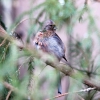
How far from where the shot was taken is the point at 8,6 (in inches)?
121

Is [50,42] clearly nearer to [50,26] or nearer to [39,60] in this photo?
[50,26]

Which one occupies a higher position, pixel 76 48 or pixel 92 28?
pixel 76 48

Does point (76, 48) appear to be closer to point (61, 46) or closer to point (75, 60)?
point (75, 60)

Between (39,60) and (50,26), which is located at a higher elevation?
(50,26)

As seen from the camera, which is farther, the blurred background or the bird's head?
the bird's head

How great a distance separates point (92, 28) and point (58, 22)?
15cm

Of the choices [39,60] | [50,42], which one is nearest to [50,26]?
[50,42]

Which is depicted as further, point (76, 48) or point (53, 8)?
point (76, 48)

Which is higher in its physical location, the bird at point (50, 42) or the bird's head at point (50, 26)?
the bird's head at point (50, 26)

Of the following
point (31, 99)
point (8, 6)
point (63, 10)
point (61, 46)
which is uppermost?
point (8, 6)

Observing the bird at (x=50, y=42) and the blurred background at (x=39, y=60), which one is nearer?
the blurred background at (x=39, y=60)

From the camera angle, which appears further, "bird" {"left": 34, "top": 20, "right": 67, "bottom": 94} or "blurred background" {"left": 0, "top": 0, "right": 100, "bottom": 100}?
"bird" {"left": 34, "top": 20, "right": 67, "bottom": 94}

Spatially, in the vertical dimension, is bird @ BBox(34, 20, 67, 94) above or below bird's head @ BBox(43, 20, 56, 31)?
below

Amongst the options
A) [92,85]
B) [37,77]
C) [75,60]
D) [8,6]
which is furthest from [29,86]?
[8,6]
